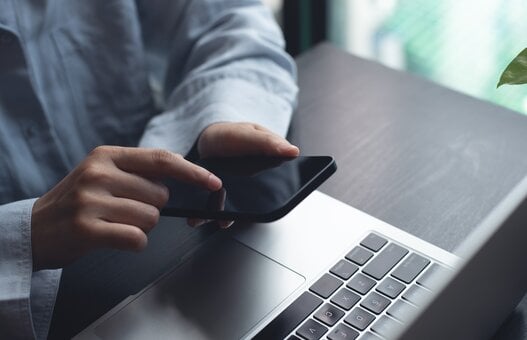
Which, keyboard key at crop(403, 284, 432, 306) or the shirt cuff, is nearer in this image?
keyboard key at crop(403, 284, 432, 306)

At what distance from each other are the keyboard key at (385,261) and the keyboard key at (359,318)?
4 centimetres

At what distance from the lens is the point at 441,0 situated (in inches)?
48.7

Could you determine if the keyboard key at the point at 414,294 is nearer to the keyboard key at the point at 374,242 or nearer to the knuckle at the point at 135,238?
the keyboard key at the point at 374,242

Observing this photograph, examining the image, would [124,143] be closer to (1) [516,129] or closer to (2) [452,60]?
(1) [516,129]

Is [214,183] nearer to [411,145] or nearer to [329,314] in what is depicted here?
[329,314]


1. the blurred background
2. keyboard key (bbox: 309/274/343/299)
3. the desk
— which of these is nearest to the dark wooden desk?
the desk

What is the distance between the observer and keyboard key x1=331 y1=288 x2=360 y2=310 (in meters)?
0.52

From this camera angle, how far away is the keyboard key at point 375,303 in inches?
20.1

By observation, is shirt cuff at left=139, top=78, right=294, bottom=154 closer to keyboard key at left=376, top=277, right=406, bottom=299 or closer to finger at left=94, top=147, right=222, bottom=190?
finger at left=94, top=147, right=222, bottom=190

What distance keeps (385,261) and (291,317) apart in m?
0.10

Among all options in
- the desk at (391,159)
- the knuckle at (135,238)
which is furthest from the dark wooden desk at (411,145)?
the knuckle at (135,238)

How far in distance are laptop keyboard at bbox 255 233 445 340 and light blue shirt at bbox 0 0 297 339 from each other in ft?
0.70

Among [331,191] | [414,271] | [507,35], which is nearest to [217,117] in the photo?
[331,191]

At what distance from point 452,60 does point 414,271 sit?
85 cm
